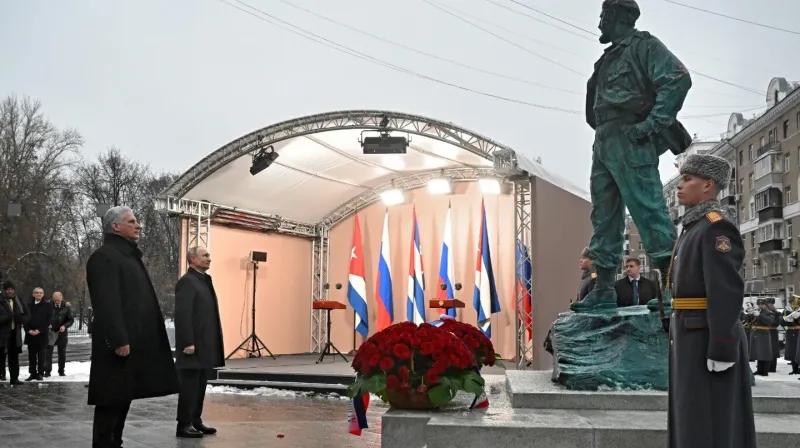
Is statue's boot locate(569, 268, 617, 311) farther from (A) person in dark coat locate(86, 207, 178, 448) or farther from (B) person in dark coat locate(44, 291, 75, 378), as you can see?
(B) person in dark coat locate(44, 291, 75, 378)

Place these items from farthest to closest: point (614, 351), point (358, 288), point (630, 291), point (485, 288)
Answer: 1. point (358, 288)
2. point (485, 288)
3. point (630, 291)
4. point (614, 351)

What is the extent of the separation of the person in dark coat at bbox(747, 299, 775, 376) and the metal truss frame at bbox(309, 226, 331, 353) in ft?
26.8

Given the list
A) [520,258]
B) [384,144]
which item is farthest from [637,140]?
[384,144]

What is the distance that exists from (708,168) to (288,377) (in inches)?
320

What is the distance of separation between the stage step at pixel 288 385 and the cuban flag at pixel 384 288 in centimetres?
443

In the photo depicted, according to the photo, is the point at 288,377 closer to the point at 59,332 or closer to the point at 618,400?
the point at 59,332

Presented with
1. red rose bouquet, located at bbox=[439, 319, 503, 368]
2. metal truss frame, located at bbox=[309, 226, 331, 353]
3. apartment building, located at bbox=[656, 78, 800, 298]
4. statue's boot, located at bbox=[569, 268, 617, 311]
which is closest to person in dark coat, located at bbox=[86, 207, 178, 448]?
red rose bouquet, located at bbox=[439, 319, 503, 368]

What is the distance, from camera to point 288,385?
9914 millimetres

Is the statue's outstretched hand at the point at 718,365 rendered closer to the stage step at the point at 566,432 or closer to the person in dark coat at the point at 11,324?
the stage step at the point at 566,432

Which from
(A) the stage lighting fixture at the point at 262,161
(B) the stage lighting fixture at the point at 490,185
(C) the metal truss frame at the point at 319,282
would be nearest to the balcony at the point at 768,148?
(B) the stage lighting fixture at the point at 490,185

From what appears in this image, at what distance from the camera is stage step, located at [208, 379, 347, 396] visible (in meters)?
9.52

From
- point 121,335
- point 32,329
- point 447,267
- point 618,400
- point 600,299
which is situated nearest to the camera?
point 121,335

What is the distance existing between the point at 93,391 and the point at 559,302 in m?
8.05

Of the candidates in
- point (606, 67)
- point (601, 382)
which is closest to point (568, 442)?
point (601, 382)
